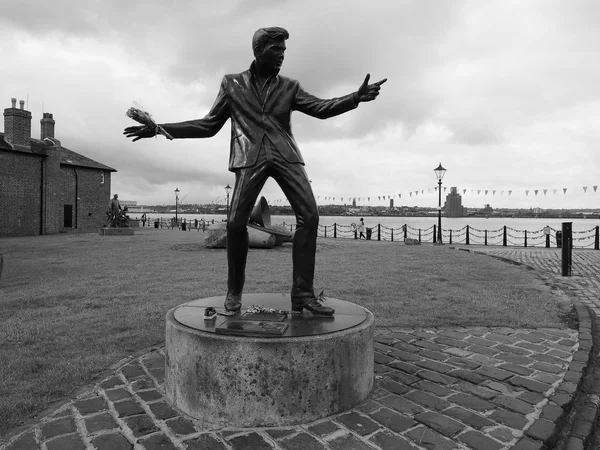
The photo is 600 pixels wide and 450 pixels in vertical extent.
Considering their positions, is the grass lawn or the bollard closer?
the grass lawn

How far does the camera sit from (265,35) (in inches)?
135

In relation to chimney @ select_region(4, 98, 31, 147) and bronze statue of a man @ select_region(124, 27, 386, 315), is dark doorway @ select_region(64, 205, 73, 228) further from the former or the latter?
bronze statue of a man @ select_region(124, 27, 386, 315)

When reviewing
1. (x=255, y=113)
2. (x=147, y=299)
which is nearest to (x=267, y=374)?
(x=255, y=113)

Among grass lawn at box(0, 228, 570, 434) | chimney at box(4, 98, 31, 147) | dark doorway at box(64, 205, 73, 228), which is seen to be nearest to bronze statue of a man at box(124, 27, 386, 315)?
grass lawn at box(0, 228, 570, 434)

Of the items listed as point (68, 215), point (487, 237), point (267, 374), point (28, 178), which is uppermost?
point (28, 178)

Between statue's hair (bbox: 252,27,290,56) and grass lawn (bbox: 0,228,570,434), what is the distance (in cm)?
320

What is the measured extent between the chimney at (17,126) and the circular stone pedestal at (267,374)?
31505 mm

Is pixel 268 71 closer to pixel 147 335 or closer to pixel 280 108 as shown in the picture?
pixel 280 108

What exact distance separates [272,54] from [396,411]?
292 cm

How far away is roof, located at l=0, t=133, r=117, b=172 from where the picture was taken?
27.5 meters

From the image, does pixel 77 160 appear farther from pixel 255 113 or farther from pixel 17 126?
pixel 255 113

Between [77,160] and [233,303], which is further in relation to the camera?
[77,160]

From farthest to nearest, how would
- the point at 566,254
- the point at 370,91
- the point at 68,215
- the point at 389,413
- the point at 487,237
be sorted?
1. the point at 68,215
2. the point at 487,237
3. the point at 566,254
4. the point at 370,91
5. the point at 389,413

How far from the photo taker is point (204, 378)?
293cm
